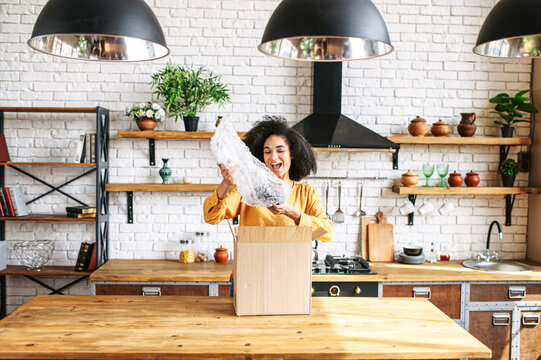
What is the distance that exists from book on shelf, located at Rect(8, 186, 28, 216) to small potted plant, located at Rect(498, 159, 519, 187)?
3921mm

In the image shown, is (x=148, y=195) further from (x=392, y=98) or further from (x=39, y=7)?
(x=392, y=98)

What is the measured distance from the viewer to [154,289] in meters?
3.23

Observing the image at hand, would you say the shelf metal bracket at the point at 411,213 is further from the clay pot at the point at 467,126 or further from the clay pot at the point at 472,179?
the clay pot at the point at 467,126

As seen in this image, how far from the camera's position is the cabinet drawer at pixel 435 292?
3279mm

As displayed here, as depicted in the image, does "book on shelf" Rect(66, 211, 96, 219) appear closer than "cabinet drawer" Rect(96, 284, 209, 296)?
No

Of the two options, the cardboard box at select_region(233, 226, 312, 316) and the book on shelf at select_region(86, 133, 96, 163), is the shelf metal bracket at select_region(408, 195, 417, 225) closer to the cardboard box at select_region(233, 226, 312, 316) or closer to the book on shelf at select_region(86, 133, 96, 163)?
the cardboard box at select_region(233, 226, 312, 316)

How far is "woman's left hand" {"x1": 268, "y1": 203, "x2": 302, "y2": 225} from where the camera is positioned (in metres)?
1.86

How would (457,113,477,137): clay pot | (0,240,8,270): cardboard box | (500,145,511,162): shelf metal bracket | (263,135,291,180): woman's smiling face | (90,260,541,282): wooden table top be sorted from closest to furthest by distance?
(263,135,291,180): woman's smiling face
(90,260,541,282): wooden table top
(0,240,8,270): cardboard box
(457,113,477,137): clay pot
(500,145,511,162): shelf metal bracket

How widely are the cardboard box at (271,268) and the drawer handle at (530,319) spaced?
2.35m

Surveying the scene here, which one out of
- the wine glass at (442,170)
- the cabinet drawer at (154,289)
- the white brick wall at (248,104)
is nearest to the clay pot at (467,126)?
the white brick wall at (248,104)

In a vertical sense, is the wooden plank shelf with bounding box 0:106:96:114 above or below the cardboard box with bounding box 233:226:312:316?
above

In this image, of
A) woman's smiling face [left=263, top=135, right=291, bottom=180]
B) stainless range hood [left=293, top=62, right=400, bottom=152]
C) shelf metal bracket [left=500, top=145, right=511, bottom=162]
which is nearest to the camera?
woman's smiling face [left=263, top=135, right=291, bottom=180]

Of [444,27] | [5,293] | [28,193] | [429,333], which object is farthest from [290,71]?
[5,293]

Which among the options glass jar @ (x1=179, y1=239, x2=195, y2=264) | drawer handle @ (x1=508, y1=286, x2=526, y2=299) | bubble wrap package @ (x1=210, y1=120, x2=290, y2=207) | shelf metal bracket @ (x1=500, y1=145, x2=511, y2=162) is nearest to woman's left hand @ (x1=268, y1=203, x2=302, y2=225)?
bubble wrap package @ (x1=210, y1=120, x2=290, y2=207)
